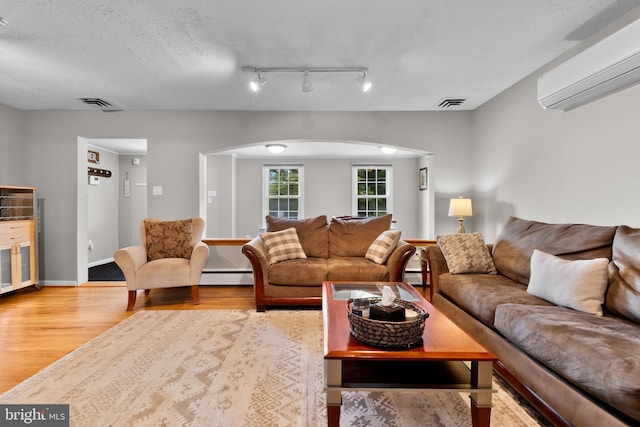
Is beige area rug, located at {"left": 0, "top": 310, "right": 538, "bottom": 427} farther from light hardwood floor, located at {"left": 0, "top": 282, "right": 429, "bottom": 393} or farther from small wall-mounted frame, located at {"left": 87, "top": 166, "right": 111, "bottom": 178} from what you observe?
small wall-mounted frame, located at {"left": 87, "top": 166, "right": 111, "bottom": 178}

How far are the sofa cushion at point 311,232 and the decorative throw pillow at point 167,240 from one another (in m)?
0.99

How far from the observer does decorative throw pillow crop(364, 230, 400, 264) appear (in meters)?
3.46

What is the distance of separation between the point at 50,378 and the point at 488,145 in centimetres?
473

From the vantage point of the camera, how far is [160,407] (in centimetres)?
172

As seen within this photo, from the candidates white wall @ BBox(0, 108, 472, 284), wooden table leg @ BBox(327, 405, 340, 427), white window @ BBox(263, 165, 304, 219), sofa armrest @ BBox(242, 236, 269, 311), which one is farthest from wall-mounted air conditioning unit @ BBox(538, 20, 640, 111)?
white window @ BBox(263, 165, 304, 219)

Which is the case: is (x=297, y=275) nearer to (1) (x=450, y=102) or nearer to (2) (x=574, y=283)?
(2) (x=574, y=283)

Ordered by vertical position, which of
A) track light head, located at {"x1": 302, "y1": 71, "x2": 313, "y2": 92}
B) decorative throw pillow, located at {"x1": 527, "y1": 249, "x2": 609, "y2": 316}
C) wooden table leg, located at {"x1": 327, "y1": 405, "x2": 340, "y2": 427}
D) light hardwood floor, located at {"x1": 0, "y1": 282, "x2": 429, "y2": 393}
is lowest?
light hardwood floor, located at {"x1": 0, "y1": 282, "x2": 429, "y2": 393}

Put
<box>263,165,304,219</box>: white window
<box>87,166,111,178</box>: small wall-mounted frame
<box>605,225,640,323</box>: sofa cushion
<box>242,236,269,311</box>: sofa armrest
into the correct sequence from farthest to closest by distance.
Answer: <box>263,165,304,219</box>: white window
<box>87,166,111,178</box>: small wall-mounted frame
<box>242,236,269,311</box>: sofa armrest
<box>605,225,640,323</box>: sofa cushion

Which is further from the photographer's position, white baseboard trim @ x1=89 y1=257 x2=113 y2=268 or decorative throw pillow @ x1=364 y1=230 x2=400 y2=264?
white baseboard trim @ x1=89 y1=257 x2=113 y2=268

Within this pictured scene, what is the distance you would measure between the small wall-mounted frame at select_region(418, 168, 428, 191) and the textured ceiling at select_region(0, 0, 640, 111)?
3.05 metres

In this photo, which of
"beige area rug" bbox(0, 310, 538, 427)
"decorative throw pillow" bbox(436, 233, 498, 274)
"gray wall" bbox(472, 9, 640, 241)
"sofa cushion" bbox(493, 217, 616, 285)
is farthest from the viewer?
"decorative throw pillow" bbox(436, 233, 498, 274)

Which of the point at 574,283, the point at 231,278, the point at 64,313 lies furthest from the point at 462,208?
the point at 64,313

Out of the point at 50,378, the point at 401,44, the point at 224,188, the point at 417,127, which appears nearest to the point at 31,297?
the point at 50,378

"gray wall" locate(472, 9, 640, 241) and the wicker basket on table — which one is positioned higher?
"gray wall" locate(472, 9, 640, 241)
